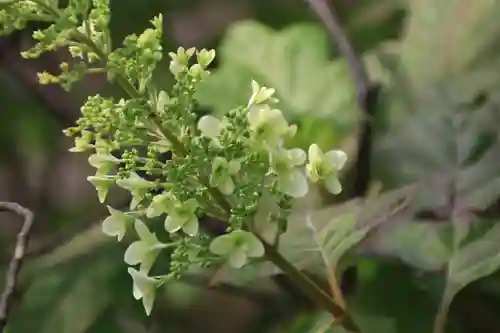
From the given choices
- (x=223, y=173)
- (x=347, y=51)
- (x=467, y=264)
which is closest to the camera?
(x=223, y=173)

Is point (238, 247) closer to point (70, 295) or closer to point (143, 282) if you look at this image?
point (143, 282)

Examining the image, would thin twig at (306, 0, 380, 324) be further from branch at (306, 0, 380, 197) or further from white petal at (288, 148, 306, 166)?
white petal at (288, 148, 306, 166)

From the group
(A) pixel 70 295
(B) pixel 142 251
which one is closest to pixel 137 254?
(B) pixel 142 251

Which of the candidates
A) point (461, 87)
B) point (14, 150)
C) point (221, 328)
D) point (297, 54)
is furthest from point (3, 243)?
→ point (461, 87)

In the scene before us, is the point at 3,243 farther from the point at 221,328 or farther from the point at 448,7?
the point at 448,7

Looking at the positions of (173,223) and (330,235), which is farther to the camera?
(330,235)

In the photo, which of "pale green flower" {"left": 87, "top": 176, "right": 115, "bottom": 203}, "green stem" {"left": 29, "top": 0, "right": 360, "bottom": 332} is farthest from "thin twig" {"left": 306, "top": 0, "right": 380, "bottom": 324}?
"pale green flower" {"left": 87, "top": 176, "right": 115, "bottom": 203}
